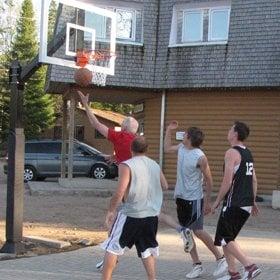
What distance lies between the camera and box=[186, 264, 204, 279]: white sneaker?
8.48 m

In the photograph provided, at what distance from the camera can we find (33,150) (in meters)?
26.7

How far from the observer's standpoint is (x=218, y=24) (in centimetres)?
2133

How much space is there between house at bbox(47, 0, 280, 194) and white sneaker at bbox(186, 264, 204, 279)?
461 inches

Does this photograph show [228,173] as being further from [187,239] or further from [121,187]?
[121,187]

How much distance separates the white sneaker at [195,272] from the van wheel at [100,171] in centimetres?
1839

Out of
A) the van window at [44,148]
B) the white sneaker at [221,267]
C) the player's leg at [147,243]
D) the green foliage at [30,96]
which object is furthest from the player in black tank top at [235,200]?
the green foliage at [30,96]

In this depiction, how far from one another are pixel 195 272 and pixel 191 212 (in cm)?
78

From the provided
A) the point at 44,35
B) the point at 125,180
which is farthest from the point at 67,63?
the point at 125,180

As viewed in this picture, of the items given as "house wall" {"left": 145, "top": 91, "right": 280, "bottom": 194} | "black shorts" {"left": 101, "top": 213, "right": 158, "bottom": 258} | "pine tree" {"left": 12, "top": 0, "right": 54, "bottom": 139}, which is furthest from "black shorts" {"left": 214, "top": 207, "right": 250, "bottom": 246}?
"pine tree" {"left": 12, "top": 0, "right": 54, "bottom": 139}

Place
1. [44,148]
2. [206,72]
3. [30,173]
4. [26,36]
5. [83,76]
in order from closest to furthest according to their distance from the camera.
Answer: [83,76] < [206,72] < [30,173] < [44,148] < [26,36]

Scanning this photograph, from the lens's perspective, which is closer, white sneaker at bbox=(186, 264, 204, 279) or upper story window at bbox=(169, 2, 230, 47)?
white sneaker at bbox=(186, 264, 204, 279)

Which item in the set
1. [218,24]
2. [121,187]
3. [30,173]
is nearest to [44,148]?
[30,173]

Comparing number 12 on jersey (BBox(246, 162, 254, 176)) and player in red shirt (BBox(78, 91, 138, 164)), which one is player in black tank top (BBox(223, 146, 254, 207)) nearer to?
number 12 on jersey (BBox(246, 162, 254, 176))

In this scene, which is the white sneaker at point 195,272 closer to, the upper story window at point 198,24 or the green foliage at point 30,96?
the upper story window at point 198,24
